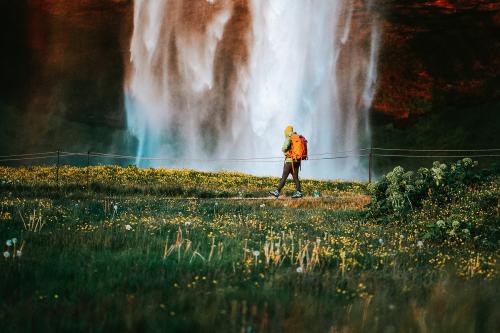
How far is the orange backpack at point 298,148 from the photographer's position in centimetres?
1988

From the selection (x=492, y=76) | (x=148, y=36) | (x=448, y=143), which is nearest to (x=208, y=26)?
(x=148, y=36)

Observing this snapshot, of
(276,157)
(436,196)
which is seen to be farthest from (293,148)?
(276,157)

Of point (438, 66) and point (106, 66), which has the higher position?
point (438, 66)

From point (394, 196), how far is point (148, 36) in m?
81.0

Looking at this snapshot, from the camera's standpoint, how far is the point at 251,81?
65.6 metres

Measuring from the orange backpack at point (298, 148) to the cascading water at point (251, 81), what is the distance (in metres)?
30.2

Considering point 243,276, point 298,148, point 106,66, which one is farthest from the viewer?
point 106,66

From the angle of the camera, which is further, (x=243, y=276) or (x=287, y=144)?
(x=287, y=144)

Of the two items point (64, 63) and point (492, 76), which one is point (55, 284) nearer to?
point (64, 63)

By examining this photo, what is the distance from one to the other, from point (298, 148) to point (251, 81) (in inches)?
1836

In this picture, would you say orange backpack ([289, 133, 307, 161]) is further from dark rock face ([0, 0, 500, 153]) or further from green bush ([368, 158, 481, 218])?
dark rock face ([0, 0, 500, 153])

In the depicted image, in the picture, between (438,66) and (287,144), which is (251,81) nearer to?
(287,144)

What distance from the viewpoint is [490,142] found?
108812 millimetres

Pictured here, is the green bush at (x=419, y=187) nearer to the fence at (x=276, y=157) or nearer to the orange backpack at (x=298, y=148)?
the orange backpack at (x=298, y=148)
